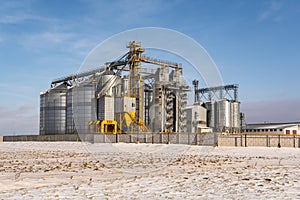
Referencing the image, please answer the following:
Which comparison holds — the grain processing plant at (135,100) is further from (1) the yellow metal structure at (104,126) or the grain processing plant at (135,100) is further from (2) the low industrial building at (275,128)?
(2) the low industrial building at (275,128)

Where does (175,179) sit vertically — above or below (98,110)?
below

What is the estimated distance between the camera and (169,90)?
167 feet

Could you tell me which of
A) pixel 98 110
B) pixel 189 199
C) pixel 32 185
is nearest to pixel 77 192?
pixel 32 185

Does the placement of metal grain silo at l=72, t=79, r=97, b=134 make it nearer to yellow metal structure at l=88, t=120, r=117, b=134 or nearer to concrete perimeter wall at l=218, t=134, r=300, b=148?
yellow metal structure at l=88, t=120, r=117, b=134

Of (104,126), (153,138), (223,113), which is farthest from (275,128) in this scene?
(153,138)

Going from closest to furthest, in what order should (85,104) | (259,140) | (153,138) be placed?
(259,140) → (153,138) → (85,104)

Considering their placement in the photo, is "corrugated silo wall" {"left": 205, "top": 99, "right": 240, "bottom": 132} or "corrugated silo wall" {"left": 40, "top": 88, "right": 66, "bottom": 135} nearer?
"corrugated silo wall" {"left": 205, "top": 99, "right": 240, "bottom": 132}

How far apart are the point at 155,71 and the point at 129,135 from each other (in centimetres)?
1189

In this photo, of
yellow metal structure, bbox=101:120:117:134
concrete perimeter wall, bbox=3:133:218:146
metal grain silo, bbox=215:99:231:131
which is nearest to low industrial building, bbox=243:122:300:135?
metal grain silo, bbox=215:99:231:131

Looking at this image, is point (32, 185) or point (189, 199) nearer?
point (189, 199)

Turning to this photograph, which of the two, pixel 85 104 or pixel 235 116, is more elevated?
pixel 85 104

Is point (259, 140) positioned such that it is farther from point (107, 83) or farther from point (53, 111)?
point (53, 111)

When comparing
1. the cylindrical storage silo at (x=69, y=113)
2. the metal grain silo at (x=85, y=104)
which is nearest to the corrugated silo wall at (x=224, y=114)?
the metal grain silo at (x=85, y=104)

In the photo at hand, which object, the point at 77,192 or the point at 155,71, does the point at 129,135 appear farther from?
the point at 77,192
